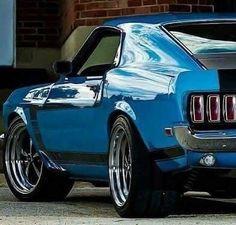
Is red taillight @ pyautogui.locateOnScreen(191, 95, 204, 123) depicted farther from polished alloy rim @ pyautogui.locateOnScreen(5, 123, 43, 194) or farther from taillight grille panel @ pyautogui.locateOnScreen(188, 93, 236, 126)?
polished alloy rim @ pyautogui.locateOnScreen(5, 123, 43, 194)

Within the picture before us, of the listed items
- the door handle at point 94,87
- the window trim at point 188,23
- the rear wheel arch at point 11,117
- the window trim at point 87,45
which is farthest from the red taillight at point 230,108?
the rear wheel arch at point 11,117

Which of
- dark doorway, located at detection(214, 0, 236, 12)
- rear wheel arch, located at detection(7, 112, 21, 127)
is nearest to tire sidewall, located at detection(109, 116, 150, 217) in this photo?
rear wheel arch, located at detection(7, 112, 21, 127)

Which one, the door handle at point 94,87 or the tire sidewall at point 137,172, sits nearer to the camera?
the tire sidewall at point 137,172

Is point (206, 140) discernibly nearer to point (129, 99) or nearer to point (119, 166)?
point (129, 99)

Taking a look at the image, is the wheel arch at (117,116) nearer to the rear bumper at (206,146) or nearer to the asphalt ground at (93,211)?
the rear bumper at (206,146)

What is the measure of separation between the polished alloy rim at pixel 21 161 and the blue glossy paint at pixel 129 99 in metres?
0.23

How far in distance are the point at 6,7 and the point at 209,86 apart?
7.32 m

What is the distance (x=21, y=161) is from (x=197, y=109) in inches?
116

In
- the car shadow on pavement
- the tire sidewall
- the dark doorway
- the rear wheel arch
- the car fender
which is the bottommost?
the car shadow on pavement

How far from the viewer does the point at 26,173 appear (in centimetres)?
963

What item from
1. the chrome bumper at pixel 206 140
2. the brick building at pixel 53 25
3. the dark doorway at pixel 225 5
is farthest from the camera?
the dark doorway at pixel 225 5

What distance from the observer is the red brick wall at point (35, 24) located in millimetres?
15258

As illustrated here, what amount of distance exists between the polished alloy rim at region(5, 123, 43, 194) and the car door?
462 millimetres

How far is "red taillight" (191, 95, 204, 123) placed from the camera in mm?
7148
